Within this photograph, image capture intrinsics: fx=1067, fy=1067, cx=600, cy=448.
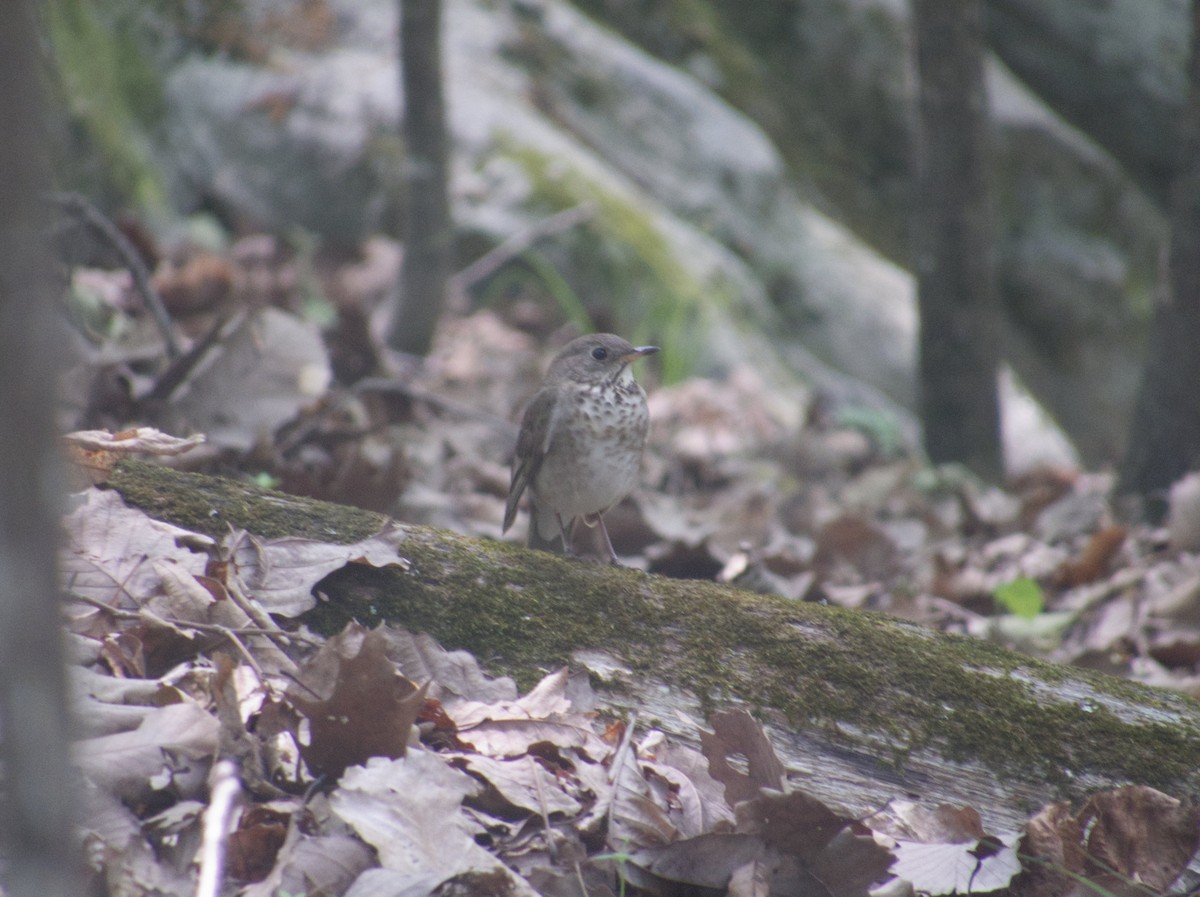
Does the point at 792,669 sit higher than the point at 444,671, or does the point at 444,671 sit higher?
the point at 792,669

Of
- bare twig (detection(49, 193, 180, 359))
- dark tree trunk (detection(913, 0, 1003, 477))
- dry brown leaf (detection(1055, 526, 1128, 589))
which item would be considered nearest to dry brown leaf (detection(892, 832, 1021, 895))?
dry brown leaf (detection(1055, 526, 1128, 589))

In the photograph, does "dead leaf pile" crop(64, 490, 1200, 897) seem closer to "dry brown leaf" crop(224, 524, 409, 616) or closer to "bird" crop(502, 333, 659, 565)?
"dry brown leaf" crop(224, 524, 409, 616)

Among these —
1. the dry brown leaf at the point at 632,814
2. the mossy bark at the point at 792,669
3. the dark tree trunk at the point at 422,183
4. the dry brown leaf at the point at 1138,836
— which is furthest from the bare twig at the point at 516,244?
the dry brown leaf at the point at 1138,836

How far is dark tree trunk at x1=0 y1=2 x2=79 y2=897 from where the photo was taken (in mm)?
875

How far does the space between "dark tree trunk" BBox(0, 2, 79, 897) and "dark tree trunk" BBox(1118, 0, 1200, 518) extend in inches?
196

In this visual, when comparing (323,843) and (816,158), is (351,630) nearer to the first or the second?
(323,843)

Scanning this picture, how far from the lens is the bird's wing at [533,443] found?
3844mm

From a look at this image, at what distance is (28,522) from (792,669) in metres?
1.78

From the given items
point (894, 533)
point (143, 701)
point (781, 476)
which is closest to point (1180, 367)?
point (894, 533)

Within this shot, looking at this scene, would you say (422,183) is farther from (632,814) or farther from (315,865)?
(315,865)

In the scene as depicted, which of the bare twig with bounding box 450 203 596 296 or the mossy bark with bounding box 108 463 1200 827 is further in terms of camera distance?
the bare twig with bounding box 450 203 596 296

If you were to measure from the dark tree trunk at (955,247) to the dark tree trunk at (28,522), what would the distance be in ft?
20.1

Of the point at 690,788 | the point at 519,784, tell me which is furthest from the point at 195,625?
the point at 690,788

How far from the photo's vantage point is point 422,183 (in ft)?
20.1
